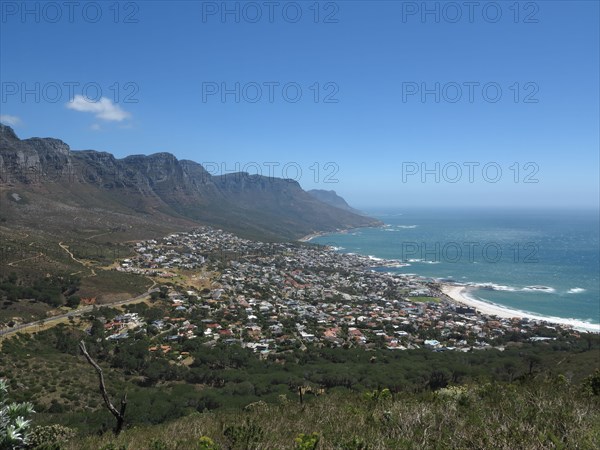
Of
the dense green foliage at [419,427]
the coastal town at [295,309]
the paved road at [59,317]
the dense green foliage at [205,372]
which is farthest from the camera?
the coastal town at [295,309]

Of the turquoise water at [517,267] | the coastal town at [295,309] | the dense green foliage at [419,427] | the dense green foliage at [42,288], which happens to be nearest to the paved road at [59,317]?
the dense green foliage at [42,288]

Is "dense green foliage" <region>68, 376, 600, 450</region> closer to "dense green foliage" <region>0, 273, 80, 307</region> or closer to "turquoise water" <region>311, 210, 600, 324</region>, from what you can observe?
"dense green foliage" <region>0, 273, 80, 307</region>

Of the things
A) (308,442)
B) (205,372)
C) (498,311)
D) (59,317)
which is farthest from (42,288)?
(498,311)

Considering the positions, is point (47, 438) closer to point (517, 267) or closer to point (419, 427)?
point (419, 427)

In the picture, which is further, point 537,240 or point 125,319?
point 537,240

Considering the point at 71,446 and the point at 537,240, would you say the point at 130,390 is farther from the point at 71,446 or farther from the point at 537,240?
the point at 537,240

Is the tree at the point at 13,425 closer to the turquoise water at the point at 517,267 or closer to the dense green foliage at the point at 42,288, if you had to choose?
the dense green foliage at the point at 42,288

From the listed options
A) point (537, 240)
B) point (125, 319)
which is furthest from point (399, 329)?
point (537, 240)
